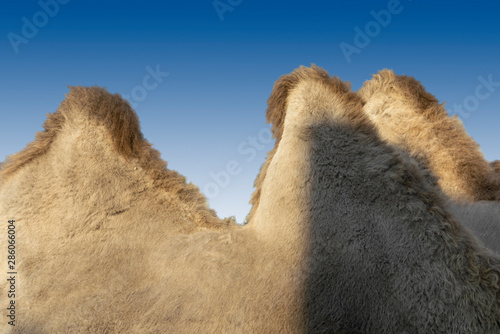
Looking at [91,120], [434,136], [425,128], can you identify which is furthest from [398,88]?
[91,120]

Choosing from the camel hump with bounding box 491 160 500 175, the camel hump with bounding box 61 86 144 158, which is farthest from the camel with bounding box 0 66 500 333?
the camel hump with bounding box 491 160 500 175

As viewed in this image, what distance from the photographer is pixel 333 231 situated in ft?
9.13

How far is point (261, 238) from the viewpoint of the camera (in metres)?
2.94

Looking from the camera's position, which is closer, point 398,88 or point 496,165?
point 398,88

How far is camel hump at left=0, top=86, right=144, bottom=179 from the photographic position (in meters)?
3.40

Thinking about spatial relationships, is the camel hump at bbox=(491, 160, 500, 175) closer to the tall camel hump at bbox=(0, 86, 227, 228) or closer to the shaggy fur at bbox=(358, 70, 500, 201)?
the shaggy fur at bbox=(358, 70, 500, 201)

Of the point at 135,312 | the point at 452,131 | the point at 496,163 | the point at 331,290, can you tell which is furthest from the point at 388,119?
the point at 135,312

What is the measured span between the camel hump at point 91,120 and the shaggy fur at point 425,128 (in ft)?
7.27

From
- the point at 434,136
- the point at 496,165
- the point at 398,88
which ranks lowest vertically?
the point at 496,165

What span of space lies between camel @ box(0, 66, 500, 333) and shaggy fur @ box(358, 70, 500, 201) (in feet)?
3.11

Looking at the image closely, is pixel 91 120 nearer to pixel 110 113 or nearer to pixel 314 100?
pixel 110 113

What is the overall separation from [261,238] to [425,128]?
83.7 inches

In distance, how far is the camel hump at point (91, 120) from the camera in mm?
3404

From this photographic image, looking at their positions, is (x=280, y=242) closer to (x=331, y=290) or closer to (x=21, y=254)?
(x=331, y=290)
